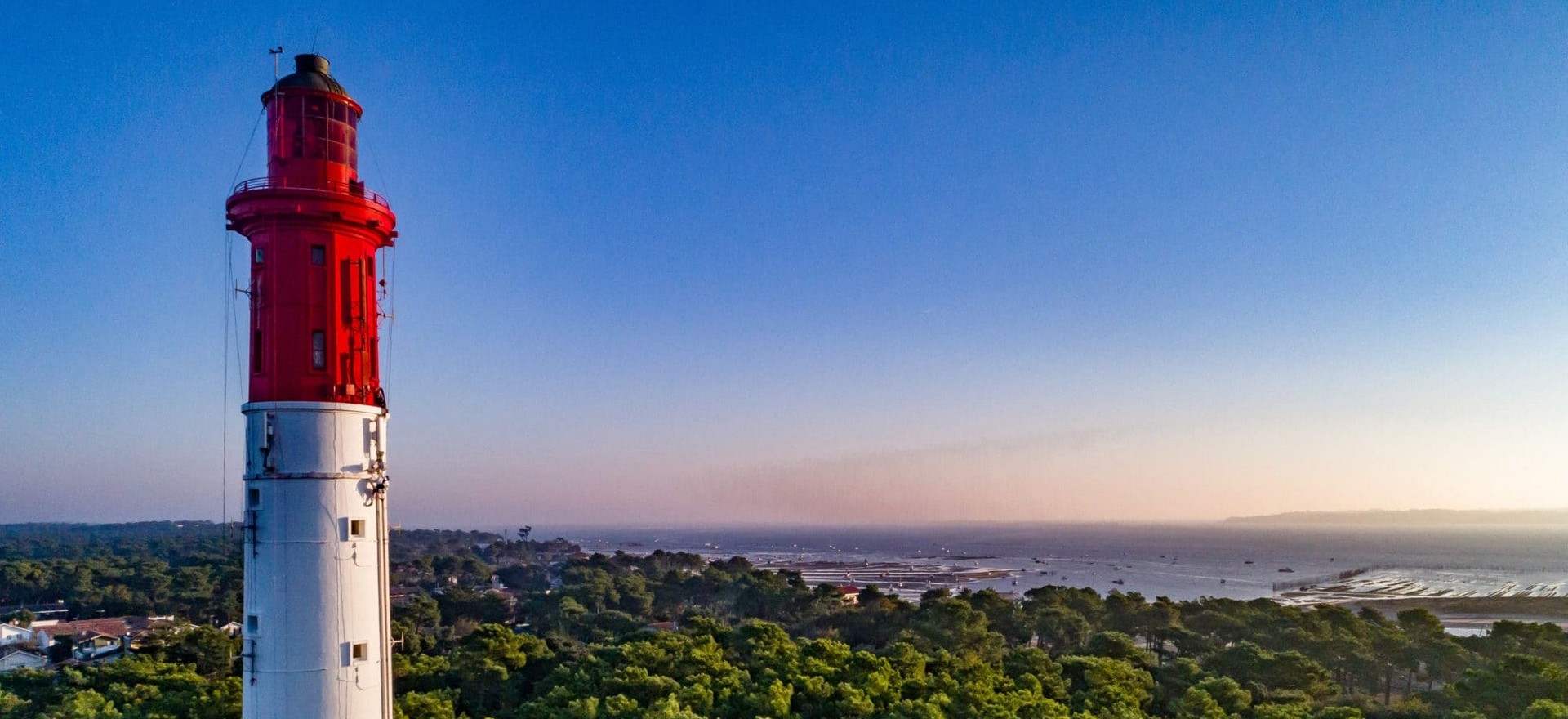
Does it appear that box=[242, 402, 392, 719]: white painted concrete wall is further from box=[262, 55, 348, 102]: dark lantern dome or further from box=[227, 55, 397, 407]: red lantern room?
box=[262, 55, 348, 102]: dark lantern dome

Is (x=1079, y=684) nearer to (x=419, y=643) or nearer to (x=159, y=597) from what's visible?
(x=419, y=643)

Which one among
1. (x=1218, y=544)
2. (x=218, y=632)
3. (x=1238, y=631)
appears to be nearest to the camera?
(x=218, y=632)

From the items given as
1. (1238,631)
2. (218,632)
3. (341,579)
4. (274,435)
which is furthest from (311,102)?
(1238,631)

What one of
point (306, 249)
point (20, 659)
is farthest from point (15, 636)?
point (306, 249)

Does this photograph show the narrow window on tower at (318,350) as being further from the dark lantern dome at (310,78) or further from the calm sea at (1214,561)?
the calm sea at (1214,561)

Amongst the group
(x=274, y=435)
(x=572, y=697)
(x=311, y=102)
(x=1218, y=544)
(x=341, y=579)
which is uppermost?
(x=311, y=102)

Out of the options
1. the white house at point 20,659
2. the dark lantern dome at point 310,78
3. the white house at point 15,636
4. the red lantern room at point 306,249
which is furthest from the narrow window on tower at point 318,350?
the white house at point 15,636

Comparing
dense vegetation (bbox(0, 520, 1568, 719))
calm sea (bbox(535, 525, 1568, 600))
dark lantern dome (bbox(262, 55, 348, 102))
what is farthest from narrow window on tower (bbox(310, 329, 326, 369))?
calm sea (bbox(535, 525, 1568, 600))

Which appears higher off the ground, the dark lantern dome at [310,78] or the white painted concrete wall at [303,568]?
the dark lantern dome at [310,78]
